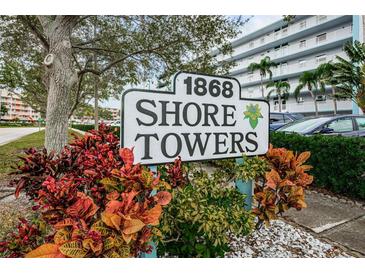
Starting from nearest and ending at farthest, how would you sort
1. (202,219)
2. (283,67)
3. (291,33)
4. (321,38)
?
1. (202,219)
2. (321,38)
3. (291,33)
4. (283,67)

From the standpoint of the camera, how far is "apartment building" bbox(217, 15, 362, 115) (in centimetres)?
2414

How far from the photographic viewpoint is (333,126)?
20.9ft

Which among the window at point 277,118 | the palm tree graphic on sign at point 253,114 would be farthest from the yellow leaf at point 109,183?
the window at point 277,118

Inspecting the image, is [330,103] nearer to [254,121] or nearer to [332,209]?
[332,209]

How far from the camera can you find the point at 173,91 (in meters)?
1.86

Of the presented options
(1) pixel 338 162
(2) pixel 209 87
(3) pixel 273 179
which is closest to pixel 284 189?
(3) pixel 273 179

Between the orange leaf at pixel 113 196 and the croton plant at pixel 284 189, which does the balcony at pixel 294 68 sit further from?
the orange leaf at pixel 113 196

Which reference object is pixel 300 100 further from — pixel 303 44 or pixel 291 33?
pixel 291 33

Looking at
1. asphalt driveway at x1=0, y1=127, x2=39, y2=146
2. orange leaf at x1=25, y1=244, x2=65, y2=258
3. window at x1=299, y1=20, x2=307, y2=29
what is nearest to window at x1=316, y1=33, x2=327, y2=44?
window at x1=299, y1=20, x2=307, y2=29

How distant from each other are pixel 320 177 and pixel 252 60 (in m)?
34.3

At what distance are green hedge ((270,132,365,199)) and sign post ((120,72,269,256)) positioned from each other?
8.25 ft

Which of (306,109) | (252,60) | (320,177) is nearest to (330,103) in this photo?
(306,109)

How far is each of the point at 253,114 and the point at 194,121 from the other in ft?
2.21

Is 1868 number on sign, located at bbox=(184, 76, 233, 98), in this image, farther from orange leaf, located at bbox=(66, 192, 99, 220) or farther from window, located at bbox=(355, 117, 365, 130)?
window, located at bbox=(355, 117, 365, 130)
